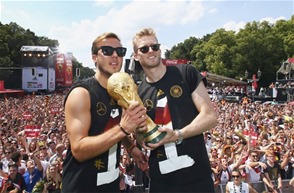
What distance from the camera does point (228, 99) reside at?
29875mm

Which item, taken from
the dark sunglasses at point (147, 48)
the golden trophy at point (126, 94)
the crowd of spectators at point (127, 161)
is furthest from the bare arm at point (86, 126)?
the crowd of spectators at point (127, 161)

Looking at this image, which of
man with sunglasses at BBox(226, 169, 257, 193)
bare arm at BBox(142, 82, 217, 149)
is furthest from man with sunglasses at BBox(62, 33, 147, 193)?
man with sunglasses at BBox(226, 169, 257, 193)

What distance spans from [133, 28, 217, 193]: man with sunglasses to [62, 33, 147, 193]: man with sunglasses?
0.28 metres

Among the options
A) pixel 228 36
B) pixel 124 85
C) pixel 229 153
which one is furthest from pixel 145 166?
pixel 228 36

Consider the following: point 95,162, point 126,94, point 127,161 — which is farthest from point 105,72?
point 127,161

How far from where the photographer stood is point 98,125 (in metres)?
2.71

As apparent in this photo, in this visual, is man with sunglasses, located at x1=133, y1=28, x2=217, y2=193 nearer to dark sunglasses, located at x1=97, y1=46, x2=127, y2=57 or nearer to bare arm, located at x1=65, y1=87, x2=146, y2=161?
dark sunglasses, located at x1=97, y1=46, x2=127, y2=57

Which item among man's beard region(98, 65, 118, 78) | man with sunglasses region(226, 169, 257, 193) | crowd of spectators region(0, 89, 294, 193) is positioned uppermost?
man's beard region(98, 65, 118, 78)

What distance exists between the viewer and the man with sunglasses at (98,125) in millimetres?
2510

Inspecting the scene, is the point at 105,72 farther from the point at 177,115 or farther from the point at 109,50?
the point at 177,115

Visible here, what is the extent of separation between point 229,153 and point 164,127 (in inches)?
299

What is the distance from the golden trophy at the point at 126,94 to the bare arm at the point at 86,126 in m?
0.13

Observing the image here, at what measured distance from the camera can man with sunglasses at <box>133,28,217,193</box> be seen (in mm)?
2881

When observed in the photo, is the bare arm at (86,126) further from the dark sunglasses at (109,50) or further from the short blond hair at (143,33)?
the short blond hair at (143,33)
